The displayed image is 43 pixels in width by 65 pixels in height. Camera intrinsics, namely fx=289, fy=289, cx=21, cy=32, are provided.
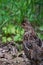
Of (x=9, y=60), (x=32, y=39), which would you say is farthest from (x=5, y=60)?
(x=32, y=39)

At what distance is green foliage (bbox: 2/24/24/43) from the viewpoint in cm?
468

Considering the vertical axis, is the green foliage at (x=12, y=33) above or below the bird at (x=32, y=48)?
below

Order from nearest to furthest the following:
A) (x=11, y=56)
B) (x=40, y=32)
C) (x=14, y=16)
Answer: (x=11, y=56) → (x=14, y=16) → (x=40, y=32)

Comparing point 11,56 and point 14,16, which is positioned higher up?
point 14,16

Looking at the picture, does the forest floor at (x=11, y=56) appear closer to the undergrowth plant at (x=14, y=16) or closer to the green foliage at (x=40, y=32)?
the undergrowth plant at (x=14, y=16)

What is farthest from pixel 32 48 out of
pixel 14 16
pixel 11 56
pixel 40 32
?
pixel 40 32

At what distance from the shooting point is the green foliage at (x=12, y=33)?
468 cm

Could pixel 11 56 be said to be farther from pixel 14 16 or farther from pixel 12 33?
pixel 14 16

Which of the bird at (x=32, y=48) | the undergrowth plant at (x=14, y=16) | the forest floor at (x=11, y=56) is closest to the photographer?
the bird at (x=32, y=48)

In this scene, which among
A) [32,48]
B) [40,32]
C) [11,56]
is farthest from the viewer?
[40,32]

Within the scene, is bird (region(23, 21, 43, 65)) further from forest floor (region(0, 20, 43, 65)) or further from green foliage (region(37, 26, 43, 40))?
green foliage (region(37, 26, 43, 40))

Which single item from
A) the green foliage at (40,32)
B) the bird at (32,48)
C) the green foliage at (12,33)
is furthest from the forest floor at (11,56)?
the green foliage at (40,32)

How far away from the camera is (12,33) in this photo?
483cm

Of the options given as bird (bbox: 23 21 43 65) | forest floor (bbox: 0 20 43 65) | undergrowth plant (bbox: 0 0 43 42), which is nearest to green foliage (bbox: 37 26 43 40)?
undergrowth plant (bbox: 0 0 43 42)
